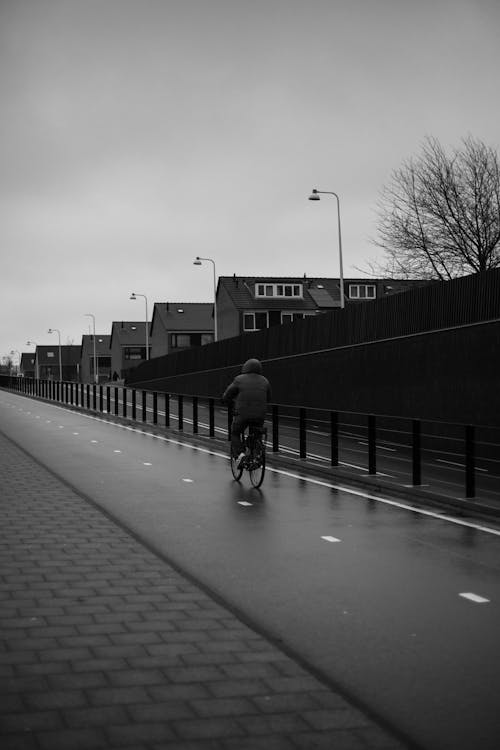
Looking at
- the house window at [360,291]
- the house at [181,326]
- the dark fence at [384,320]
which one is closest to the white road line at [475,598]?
the dark fence at [384,320]

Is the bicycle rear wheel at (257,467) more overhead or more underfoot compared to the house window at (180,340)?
more underfoot

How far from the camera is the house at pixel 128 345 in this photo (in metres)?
119

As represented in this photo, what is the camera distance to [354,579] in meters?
7.64

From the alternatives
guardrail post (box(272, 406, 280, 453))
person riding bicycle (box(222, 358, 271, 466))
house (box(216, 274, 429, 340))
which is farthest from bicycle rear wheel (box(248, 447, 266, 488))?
house (box(216, 274, 429, 340))

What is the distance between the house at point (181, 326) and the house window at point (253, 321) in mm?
19707

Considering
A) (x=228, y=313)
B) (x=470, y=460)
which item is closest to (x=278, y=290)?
(x=228, y=313)

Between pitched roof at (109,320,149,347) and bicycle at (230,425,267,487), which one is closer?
bicycle at (230,425,267,487)

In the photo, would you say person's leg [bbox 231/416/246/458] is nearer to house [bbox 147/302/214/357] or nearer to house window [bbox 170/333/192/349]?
house [bbox 147/302/214/357]

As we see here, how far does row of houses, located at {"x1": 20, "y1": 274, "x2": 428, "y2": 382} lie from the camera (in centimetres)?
7719

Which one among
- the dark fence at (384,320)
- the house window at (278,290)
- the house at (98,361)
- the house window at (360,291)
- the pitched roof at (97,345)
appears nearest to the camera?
the dark fence at (384,320)

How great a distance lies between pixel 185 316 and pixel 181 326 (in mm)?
2396

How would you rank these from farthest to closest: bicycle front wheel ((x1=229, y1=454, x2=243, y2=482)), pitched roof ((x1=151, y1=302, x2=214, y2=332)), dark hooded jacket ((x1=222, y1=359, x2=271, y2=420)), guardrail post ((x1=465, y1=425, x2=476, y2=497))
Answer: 1. pitched roof ((x1=151, y1=302, x2=214, y2=332))
2. bicycle front wheel ((x1=229, y1=454, x2=243, y2=482))
3. dark hooded jacket ((x1=222, y1=359, x2=271, y2=420))
4. guardrail post ((x1=465, y1=425, x2=476, y2=497))

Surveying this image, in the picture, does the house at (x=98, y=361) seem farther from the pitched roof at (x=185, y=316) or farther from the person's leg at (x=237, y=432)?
the person's leg at (x=237, y=432)

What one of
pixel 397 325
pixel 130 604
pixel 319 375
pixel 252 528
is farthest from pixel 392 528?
pixel 319 375
